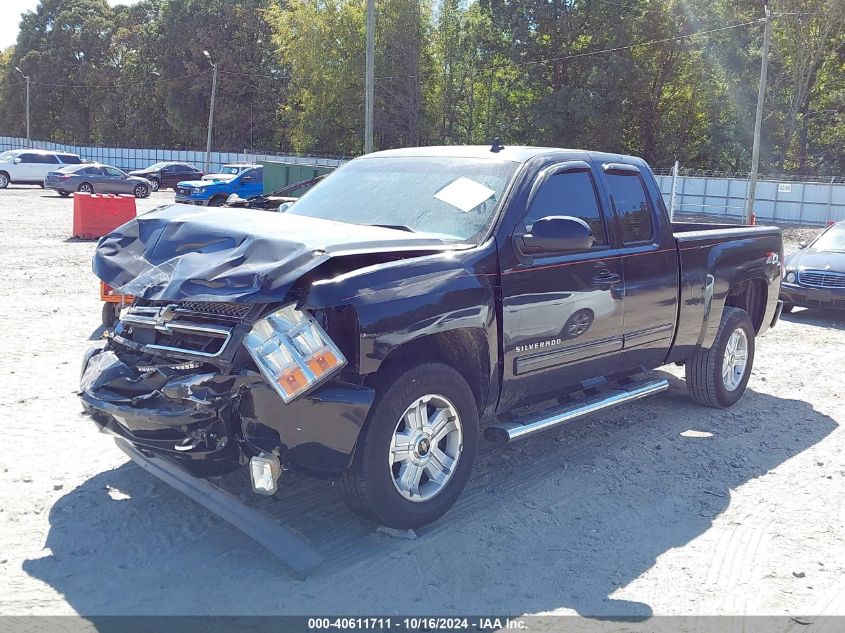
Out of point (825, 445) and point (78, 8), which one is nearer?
point (825, 445)

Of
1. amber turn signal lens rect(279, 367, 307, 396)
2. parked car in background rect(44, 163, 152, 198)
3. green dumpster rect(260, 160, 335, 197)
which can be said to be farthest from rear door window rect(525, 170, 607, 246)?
parked car in background rect(44, 163, 152, 198)

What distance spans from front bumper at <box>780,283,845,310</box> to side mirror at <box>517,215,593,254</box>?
25.6 feet

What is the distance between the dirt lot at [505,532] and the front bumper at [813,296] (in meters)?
4.85

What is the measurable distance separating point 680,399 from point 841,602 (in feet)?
11.4

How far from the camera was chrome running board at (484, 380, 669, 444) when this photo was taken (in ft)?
15.5

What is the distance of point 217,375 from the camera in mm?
3756

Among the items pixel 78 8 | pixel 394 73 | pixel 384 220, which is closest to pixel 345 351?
pixel 384 220

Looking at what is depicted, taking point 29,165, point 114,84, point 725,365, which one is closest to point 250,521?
point 725,365

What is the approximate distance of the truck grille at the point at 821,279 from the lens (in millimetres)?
11148

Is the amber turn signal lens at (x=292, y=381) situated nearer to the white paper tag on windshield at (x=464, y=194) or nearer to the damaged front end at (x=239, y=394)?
the damaged front end at (x=239, y=394)

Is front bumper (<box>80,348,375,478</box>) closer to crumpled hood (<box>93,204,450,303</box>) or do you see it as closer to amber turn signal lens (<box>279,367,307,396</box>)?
amber turn signal lens (<box>279,367,307,396</box>)

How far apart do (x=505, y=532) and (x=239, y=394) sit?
1.64 metres

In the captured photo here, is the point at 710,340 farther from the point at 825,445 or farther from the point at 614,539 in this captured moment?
the point at 614,539

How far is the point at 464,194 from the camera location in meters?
5.07
